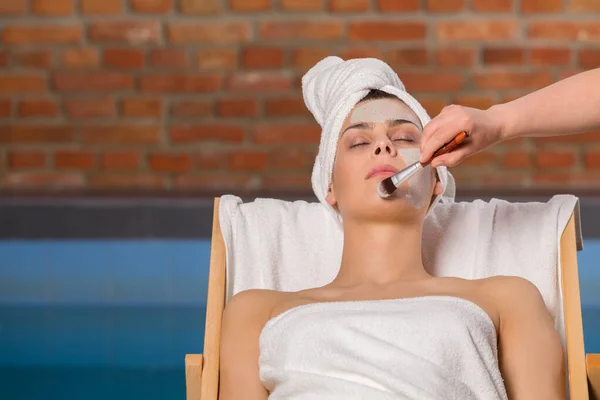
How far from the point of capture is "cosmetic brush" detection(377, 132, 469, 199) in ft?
4.93

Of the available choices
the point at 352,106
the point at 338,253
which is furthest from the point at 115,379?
the point at 352,106

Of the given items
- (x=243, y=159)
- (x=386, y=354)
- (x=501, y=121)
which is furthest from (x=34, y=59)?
(x=386, y=354)

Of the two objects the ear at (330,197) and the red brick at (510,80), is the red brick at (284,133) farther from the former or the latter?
the ear at (330,197)

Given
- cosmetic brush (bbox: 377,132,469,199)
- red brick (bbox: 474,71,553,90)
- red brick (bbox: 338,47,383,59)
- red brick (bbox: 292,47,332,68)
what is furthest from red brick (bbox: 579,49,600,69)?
cosmetic brush (bbox: 377,132,469,199)

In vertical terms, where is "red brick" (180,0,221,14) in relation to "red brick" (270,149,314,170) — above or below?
above

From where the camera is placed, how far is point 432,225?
189 centimetres

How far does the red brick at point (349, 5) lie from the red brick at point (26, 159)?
3.36 ft

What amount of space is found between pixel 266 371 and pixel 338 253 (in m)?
0.44

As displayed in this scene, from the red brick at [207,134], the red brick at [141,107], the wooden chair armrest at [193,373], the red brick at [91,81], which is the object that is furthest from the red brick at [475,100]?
the wooden chair armrest at [193,373]

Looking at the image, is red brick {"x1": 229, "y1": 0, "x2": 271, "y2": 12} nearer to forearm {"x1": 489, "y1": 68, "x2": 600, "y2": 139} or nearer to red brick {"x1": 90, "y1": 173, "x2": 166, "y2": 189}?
red brick {"x1": 90, "y1": 173, "x2": 166, "y2": 189}

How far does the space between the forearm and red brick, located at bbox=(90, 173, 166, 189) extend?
1867 millimetres

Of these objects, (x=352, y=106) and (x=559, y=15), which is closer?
(x=352, y=106)

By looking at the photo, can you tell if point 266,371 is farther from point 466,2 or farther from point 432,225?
point 466,2

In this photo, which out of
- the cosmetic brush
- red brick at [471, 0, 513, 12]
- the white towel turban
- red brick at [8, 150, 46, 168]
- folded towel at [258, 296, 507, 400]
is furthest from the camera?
red brick at [8, 150, 46, 168]
